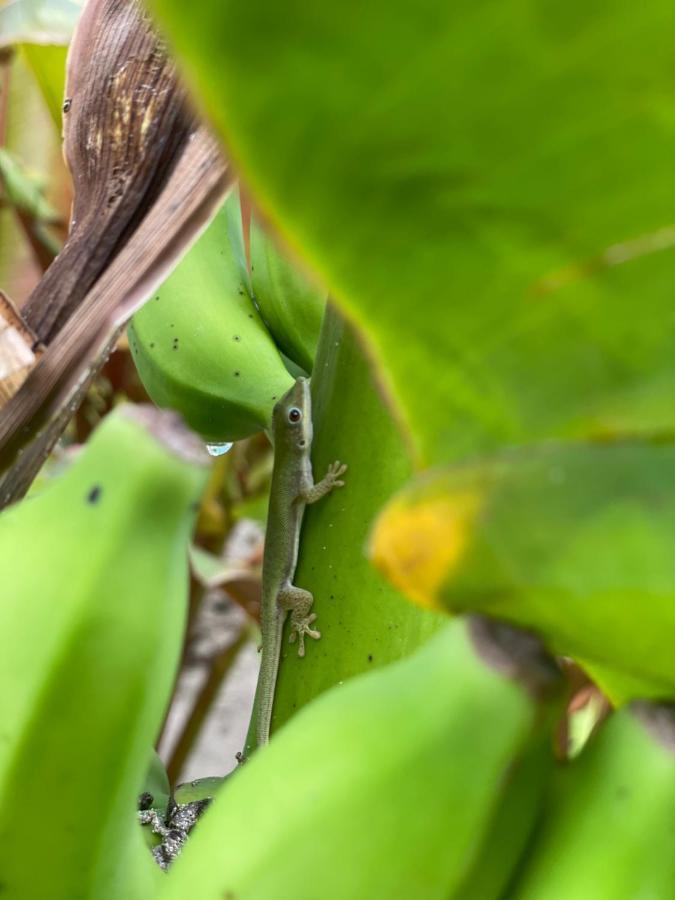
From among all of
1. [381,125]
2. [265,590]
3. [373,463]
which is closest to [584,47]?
[381,125]

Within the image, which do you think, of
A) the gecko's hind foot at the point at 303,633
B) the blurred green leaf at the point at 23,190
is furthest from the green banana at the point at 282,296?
the blurred green leaf at the point at 23,190

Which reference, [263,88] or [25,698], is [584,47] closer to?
[263,88]

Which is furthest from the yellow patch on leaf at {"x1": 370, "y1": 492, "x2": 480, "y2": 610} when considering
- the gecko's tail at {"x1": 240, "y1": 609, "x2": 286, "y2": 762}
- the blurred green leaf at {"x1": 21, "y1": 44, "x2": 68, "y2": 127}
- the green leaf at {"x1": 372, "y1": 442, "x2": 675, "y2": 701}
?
the blurred green leaf at {"x1": 21, "y1": 44, "x2": 68, "y2": 127}

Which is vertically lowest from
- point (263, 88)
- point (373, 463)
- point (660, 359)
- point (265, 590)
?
point (265, 590)

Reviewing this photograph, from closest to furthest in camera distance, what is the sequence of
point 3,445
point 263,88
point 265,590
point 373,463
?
point 263,88 < point 3,445 < point 373,463 < point 265,590

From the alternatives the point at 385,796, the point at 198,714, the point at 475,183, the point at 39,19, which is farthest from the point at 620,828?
the point at 198,714
